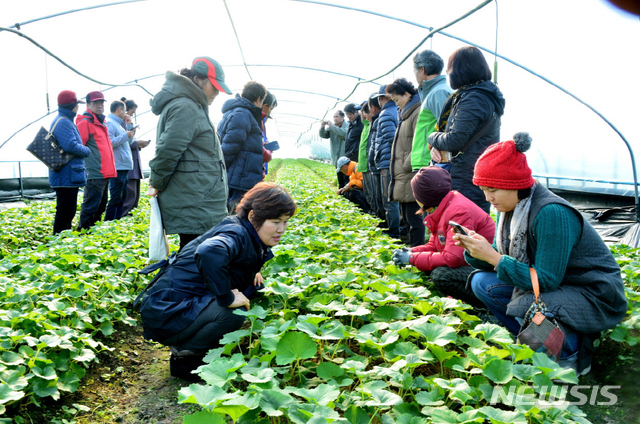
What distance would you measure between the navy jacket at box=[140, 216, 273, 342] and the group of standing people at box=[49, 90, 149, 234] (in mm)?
3642

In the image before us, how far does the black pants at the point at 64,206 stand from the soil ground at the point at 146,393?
330cm

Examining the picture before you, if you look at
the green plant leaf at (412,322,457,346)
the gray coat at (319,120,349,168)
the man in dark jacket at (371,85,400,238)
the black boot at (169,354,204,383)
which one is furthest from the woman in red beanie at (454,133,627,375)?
the gray coat at (319,120,349,168)

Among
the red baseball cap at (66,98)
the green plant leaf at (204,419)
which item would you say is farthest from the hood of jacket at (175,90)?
the red baseball cap at (66,98)

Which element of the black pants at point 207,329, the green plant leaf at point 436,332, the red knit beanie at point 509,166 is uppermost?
the red knit beanie at point 509,166

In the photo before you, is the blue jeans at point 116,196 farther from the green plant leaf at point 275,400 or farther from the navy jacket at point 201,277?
the green plant leaf at point 275,400

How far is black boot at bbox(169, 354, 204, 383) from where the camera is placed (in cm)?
244

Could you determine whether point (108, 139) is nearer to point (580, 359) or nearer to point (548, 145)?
point (580, 359)

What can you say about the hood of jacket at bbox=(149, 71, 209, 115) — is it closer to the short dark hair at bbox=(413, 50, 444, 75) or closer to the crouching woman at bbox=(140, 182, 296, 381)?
the crouching woman at bbox=(140, 182, 296, 381)

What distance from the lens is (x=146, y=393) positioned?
7.66 ft

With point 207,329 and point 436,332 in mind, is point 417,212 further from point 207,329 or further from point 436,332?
point 207,329

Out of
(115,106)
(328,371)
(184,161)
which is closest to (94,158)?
(115,106)

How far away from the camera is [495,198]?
233 cm

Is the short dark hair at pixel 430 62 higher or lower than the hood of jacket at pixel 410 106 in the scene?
higher

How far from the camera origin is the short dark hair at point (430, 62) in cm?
409
